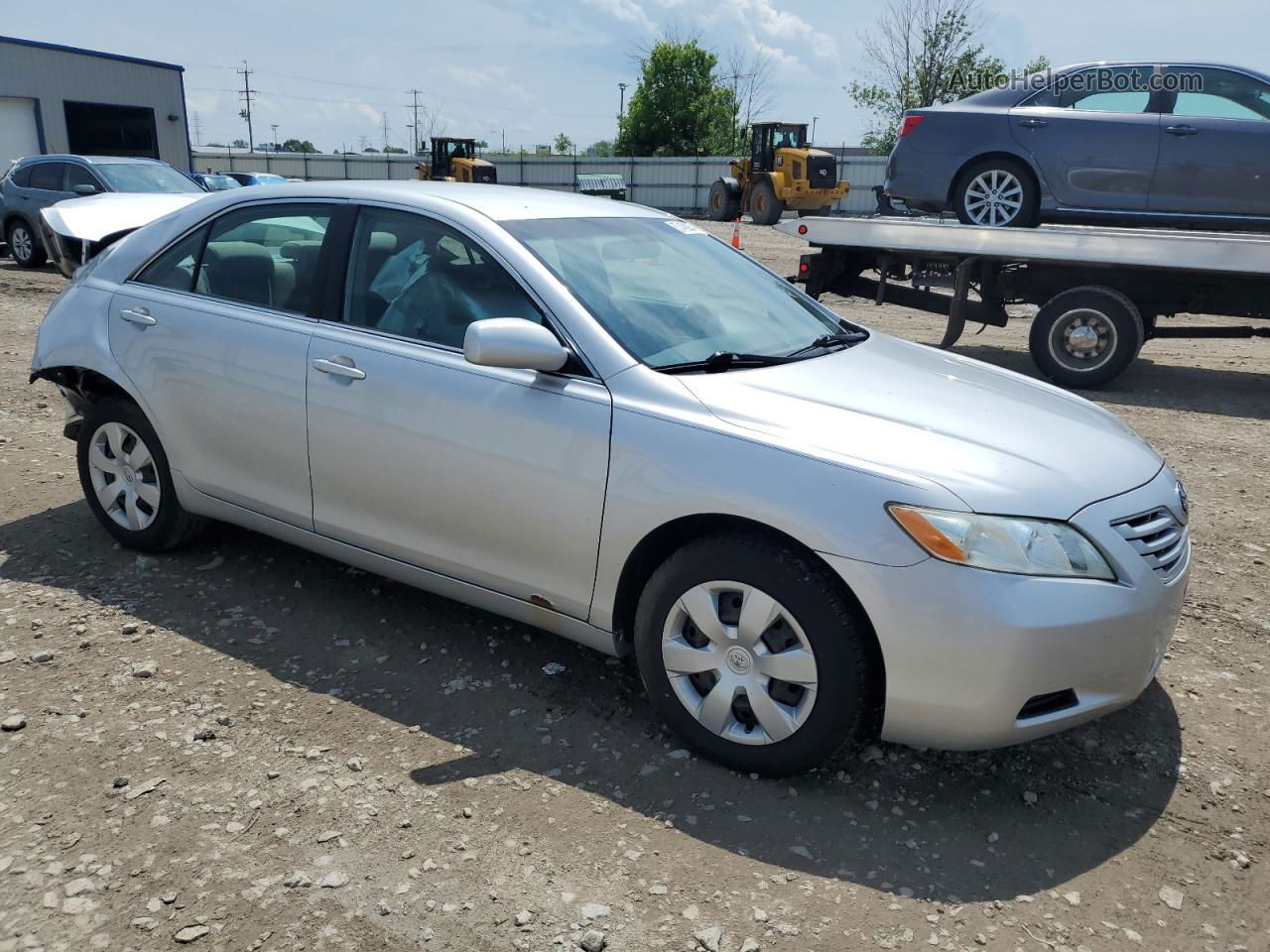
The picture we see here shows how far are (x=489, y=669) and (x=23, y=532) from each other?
8.81ft

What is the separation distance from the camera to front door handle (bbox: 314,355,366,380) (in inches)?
141

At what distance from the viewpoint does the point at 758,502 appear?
2803 millimetres

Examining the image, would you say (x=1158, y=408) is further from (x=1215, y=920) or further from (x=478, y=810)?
(x=478, y=810)

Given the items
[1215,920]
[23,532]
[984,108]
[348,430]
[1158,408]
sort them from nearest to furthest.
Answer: [1215,920], [348,430], [23,532], [1158,408], [984,108]

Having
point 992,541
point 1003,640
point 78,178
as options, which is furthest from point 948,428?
point 78,178

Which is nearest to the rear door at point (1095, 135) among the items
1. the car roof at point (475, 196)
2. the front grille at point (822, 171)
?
the car roof at point (475, 196)

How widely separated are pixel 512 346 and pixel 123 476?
7.75 ft

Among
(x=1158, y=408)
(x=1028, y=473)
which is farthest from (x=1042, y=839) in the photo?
(x=1158, y=408)

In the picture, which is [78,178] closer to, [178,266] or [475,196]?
[178,266]

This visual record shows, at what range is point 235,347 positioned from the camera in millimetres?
3914

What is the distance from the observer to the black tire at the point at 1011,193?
31.1 ft

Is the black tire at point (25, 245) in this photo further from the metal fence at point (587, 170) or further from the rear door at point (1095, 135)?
the metal fence at point (587, 170)

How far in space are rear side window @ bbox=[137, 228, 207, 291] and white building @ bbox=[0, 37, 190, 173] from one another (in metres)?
29.7

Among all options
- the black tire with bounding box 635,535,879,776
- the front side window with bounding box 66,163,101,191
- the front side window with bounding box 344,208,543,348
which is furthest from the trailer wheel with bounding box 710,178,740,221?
the black tire with bounding box 635,535,879,776
